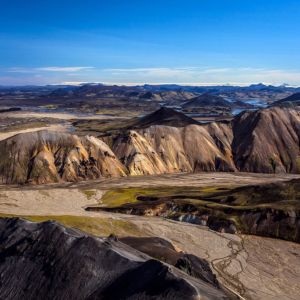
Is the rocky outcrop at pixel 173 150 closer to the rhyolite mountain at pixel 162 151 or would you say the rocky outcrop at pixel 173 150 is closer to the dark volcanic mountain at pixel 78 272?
the rhyolite mountain at pixel 162 151

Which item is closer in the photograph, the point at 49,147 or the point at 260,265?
the point at 260,265

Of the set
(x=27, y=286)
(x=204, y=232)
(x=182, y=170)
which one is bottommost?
(x=182, y=170)

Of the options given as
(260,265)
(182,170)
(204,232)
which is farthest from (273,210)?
(182,170)

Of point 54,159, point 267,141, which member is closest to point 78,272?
point 54,159

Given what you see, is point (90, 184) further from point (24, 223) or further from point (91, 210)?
point (24, 223)

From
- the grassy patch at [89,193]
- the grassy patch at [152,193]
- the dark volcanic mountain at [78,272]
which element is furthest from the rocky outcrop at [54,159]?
the dark volcanic mountain at [78,272]

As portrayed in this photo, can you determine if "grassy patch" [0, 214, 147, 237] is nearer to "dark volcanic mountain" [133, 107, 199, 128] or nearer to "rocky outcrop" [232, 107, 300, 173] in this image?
"rocky outcrop" [232, 107, 300, 173]

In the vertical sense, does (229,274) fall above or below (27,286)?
below
